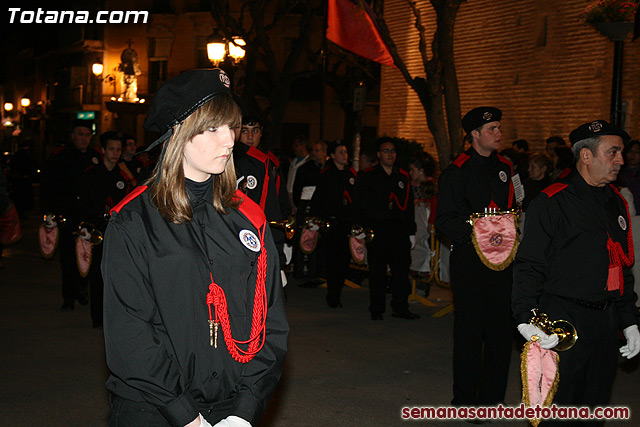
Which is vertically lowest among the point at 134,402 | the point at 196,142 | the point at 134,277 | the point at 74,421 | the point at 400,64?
the point at 74,421

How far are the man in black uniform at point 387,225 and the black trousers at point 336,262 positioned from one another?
0.85 m

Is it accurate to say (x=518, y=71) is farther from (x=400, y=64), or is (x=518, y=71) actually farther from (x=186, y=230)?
(x=186, y=230)

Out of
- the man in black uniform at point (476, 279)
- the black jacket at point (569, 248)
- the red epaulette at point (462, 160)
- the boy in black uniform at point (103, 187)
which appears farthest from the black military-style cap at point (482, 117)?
the boy in black uniform at point (103, 187)

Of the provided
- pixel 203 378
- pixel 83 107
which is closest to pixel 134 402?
pixel 203 378

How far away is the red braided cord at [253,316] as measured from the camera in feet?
8.87

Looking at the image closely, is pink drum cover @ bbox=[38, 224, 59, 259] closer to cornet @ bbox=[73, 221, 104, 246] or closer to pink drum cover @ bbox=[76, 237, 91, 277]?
cornet @ bbox=[73, 221, 104, 246]

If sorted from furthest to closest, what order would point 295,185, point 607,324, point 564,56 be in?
point 564,56, point 295,185, point 607,324

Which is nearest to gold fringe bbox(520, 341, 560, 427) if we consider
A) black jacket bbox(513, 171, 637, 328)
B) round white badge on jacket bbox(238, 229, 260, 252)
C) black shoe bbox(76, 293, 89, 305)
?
black jacket bbox(513, 171, 637, 328)

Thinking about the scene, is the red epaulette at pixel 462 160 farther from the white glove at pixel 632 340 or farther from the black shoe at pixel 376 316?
the black shoe at pixel 376 316

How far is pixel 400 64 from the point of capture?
50.1 ft

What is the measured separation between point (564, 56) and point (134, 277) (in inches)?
537

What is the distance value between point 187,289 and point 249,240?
0.99 ft

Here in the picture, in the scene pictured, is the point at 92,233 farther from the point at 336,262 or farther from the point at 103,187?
the point at 336,262

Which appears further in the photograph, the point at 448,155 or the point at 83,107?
the point at 83,107
